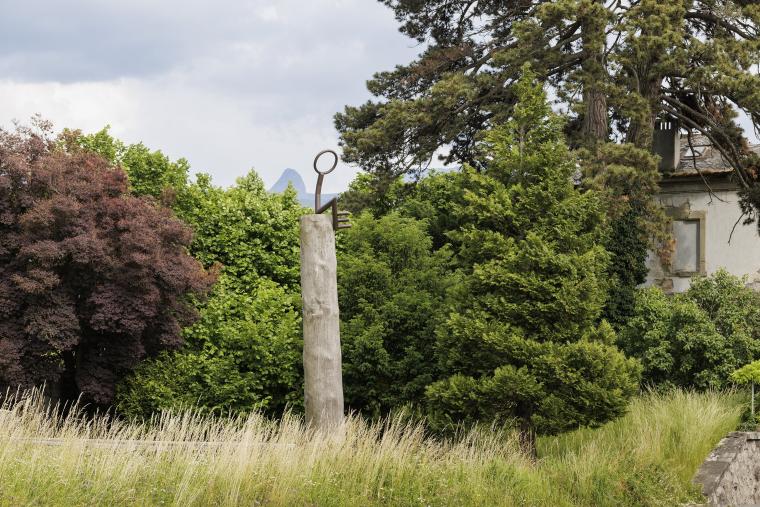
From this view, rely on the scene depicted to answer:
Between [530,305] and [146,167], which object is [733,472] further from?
[146,167]

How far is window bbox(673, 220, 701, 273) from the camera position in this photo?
22812 mm

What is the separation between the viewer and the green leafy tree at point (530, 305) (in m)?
10.7

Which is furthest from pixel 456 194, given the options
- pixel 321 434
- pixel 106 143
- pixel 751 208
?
pixel 321 434

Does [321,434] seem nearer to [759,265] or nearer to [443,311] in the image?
[443,311]

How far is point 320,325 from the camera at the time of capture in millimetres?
9891

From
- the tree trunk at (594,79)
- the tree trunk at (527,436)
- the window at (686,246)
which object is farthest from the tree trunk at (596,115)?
the tree trunk at (527,436)

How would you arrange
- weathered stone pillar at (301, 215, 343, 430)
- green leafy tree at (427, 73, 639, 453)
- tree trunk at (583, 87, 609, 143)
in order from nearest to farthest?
weathered stone pillar at (301, 215, 343, 430) < green leafy tree at (427, 73, 639, 453) < tree trunk at (583, 87, 609, 143)

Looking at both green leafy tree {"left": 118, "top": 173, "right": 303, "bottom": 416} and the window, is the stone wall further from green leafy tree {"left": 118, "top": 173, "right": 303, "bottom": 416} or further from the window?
the window

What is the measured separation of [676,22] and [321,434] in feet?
39.3

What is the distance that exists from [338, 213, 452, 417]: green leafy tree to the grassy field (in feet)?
9.14

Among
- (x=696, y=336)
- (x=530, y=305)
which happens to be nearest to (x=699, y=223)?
(x=696, y=336)

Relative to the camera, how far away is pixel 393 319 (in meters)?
13.6

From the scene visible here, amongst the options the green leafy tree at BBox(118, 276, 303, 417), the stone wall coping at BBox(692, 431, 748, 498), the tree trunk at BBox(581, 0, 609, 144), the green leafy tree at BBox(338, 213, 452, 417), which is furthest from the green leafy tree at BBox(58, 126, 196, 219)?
the stone wall coping at BBox(692, 431, 748, 498)

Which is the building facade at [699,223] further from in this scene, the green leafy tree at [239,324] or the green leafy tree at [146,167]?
the green leafy tree at [146,167]
